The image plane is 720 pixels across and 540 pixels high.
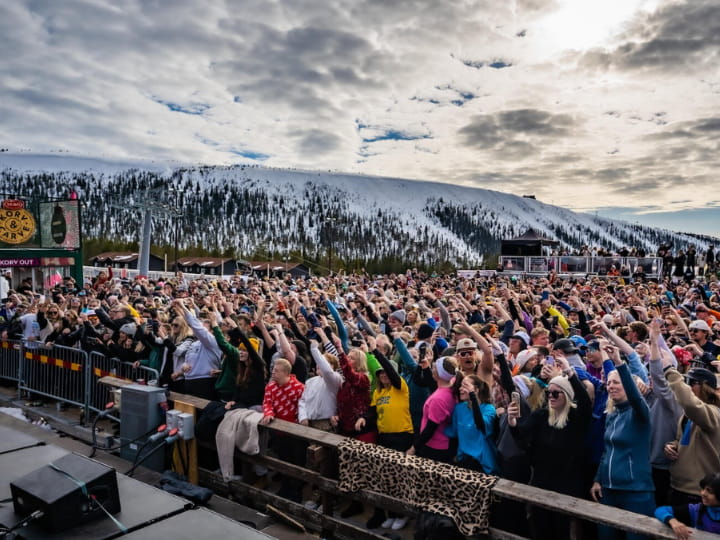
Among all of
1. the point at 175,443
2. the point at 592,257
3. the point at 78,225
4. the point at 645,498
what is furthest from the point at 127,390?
the point at 592,257

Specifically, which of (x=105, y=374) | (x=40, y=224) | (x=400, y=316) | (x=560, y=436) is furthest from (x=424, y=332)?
(x=40, y=224)

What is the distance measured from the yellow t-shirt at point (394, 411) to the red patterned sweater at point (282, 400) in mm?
977

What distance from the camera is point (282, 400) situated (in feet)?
19.1

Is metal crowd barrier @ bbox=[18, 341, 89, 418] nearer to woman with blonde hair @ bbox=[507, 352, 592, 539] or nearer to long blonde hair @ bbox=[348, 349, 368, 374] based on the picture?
long blonde hair @ bbox=[348, 349, 368, 374]

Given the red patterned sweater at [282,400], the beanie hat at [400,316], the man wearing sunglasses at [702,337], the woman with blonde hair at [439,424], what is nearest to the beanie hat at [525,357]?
the woman with blonde hair at [439,424]

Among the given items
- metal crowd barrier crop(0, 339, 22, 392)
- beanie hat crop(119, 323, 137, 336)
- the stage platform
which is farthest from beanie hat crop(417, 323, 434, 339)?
metal crowd barrier crop(0, 339, 22, 392)

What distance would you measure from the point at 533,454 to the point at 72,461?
3382mm

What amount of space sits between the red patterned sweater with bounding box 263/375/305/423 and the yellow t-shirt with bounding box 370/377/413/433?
38.5 inches

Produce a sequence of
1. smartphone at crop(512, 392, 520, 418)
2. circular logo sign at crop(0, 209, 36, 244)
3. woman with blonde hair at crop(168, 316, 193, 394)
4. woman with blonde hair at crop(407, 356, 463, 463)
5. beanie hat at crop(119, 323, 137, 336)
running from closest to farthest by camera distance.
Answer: smartphone at crop(512, 392, 520, 418), woman with blonde hair at crop(407, 356, 463, 463), woman with blonde hair at crop(168, 316, 193, 394), beanie hat at crop(119, 323, 137, 336), circular logo sign at crop(0, 209, 36, 244)

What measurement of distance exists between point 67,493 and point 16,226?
2708 cm

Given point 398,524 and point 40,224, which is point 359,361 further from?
point 40,224

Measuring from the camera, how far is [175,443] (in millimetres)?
6125

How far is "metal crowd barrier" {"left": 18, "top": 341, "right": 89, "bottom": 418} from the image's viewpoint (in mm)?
8555

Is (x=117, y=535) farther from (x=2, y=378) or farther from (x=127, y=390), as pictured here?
(x=2, y=378)
